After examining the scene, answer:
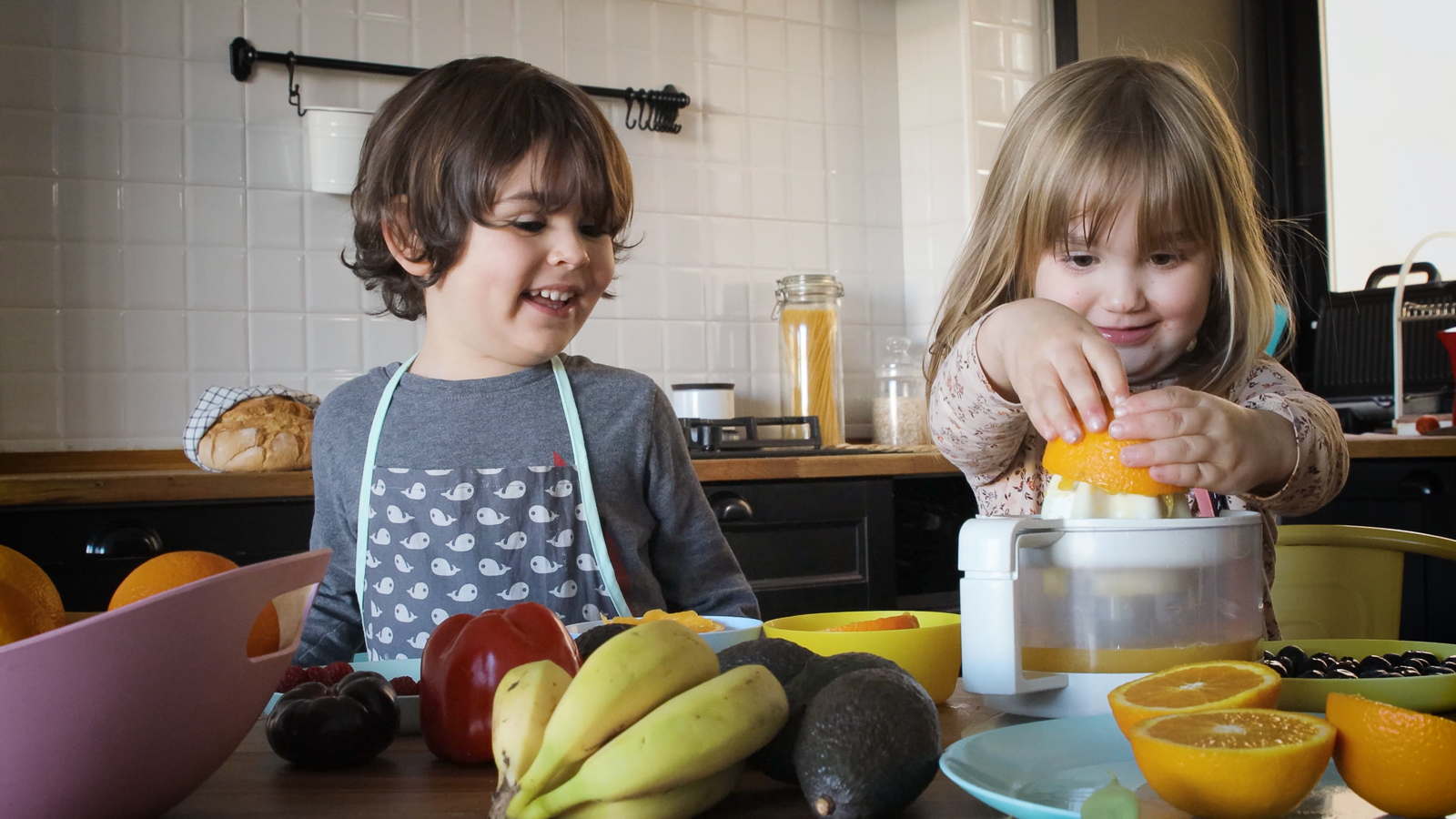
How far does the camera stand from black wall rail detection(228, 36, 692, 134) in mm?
2227

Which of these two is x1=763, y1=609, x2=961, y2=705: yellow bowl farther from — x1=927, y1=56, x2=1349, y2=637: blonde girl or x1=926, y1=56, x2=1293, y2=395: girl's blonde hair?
x1=926, y1=56, x2=1293, y2=395: girl's blonde hair

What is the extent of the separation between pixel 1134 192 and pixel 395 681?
747mm

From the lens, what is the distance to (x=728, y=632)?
0.68m

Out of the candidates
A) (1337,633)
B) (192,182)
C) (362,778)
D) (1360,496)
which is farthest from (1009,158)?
(192,182)

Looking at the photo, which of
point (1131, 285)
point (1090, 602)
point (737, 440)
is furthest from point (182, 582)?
point (737, 440)

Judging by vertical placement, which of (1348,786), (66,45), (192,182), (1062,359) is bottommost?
(1348,786)

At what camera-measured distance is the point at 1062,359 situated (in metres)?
0.71

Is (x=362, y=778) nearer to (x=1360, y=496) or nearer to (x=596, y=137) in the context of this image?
(x=596, y=137)

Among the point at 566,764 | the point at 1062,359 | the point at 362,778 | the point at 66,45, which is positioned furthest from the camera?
the point at 66,45

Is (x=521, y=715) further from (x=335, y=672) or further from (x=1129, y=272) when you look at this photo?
(x=1129, y=272)

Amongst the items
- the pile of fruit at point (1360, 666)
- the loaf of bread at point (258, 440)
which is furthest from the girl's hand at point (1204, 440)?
the loaf of bread at point (258, 440)

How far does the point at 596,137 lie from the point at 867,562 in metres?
1.18

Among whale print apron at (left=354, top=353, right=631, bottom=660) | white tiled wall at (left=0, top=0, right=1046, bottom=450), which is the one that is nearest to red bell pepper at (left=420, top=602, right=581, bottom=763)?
whale print apron at (left=354, top=353, right=631, bottom=660)

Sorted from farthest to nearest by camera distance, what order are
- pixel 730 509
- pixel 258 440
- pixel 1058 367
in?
pixel 730 509, pixel 258 440, pixel 1058 367
